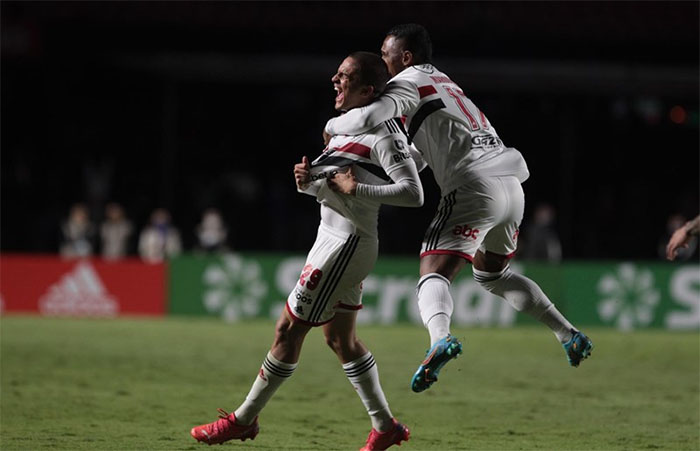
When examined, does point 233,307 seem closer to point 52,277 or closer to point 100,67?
point 52,277

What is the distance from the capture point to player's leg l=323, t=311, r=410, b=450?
247 inches

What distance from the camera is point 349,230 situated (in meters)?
6.00

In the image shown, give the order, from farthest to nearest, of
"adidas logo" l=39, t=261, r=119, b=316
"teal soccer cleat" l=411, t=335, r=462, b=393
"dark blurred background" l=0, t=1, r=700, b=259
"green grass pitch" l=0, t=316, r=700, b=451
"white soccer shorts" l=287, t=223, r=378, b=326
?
1. "dark blurred background" l=0, t=1, r=700, b=259
2. "adidas logo" l=39, t=261, r=119, b=316
3. "green grass pitch" l=0, t=316, r=700, b=451
4. "white soccer shorts" l=287, t=223, r=378, b=326
5. "teal soccer cleat" l=411, t=335, r=462, b=393

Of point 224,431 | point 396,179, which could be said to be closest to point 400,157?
point 396,179

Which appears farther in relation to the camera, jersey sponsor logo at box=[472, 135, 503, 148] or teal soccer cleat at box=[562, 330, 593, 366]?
teal soccer cleat at box=[562, 330, 593, 366]

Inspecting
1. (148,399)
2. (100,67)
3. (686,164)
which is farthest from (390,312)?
(686,164)

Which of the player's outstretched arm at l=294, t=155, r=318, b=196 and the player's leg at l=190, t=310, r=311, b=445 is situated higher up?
the player's outstretched arm at l=294, t=155, r=318, b=196

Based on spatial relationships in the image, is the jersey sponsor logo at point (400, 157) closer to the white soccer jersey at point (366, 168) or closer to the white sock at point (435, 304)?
the white soccer jersey at point (366, 168)

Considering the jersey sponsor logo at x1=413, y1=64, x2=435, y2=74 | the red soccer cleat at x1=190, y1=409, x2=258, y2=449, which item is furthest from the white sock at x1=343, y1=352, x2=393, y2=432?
the jersey sponsor logo at x1=413, y1=64, x2=435, y2=74

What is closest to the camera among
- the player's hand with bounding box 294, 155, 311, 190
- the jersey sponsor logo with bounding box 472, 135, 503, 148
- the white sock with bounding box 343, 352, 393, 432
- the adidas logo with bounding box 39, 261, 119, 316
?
the player's hand with bounding box 294, 155, 311, 190

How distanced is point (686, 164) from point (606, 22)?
5.05 m

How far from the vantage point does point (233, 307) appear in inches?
725

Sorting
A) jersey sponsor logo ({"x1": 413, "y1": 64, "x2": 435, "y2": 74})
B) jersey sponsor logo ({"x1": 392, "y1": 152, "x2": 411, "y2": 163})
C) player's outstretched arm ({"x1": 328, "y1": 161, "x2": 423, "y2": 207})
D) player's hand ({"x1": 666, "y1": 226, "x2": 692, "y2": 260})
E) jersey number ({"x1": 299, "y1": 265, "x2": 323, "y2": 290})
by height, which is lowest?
jersey number ({"x1": 299, "y1": 265, "x2": 323, "y2": 290})

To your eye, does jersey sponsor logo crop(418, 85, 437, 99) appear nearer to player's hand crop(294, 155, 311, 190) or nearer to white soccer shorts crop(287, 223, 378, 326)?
player's hand crop(294, 155, 311, 190)
